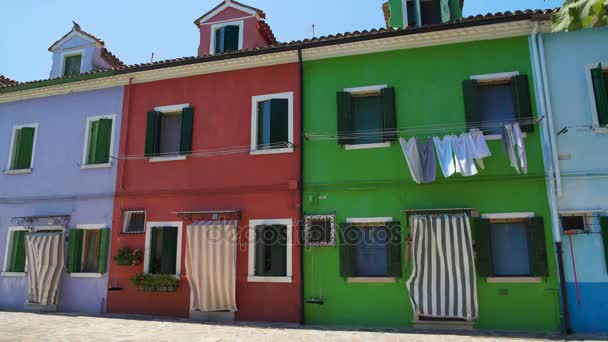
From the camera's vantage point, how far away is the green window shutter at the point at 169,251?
1087cm

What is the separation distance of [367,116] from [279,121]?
2213 millimetres

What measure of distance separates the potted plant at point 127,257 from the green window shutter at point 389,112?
690cm

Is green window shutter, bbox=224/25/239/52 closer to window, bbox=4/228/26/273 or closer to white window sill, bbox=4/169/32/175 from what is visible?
white window sill, bbox=4/169/32/175

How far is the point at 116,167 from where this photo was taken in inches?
470

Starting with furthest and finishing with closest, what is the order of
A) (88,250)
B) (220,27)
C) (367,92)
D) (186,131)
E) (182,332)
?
1. (220,27)
2. (88,250)
3. (186,131)
4. (367,92)
5. (182,332)

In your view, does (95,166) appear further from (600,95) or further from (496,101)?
(600,95)

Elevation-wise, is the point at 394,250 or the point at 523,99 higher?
the point at 523,99

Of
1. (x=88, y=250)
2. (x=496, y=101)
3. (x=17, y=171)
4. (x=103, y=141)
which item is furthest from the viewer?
(x=17, y=171)

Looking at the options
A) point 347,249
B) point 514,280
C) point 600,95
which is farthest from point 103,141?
point 600,95

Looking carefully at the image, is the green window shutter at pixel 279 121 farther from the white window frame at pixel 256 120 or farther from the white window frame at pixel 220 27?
the white window frame at pixel 220 27

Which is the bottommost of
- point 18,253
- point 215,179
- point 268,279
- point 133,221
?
point 268,279

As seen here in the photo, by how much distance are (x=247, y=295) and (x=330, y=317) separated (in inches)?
80.8

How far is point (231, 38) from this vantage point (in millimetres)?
12648

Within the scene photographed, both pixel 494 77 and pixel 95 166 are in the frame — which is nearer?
pixel 494 77
